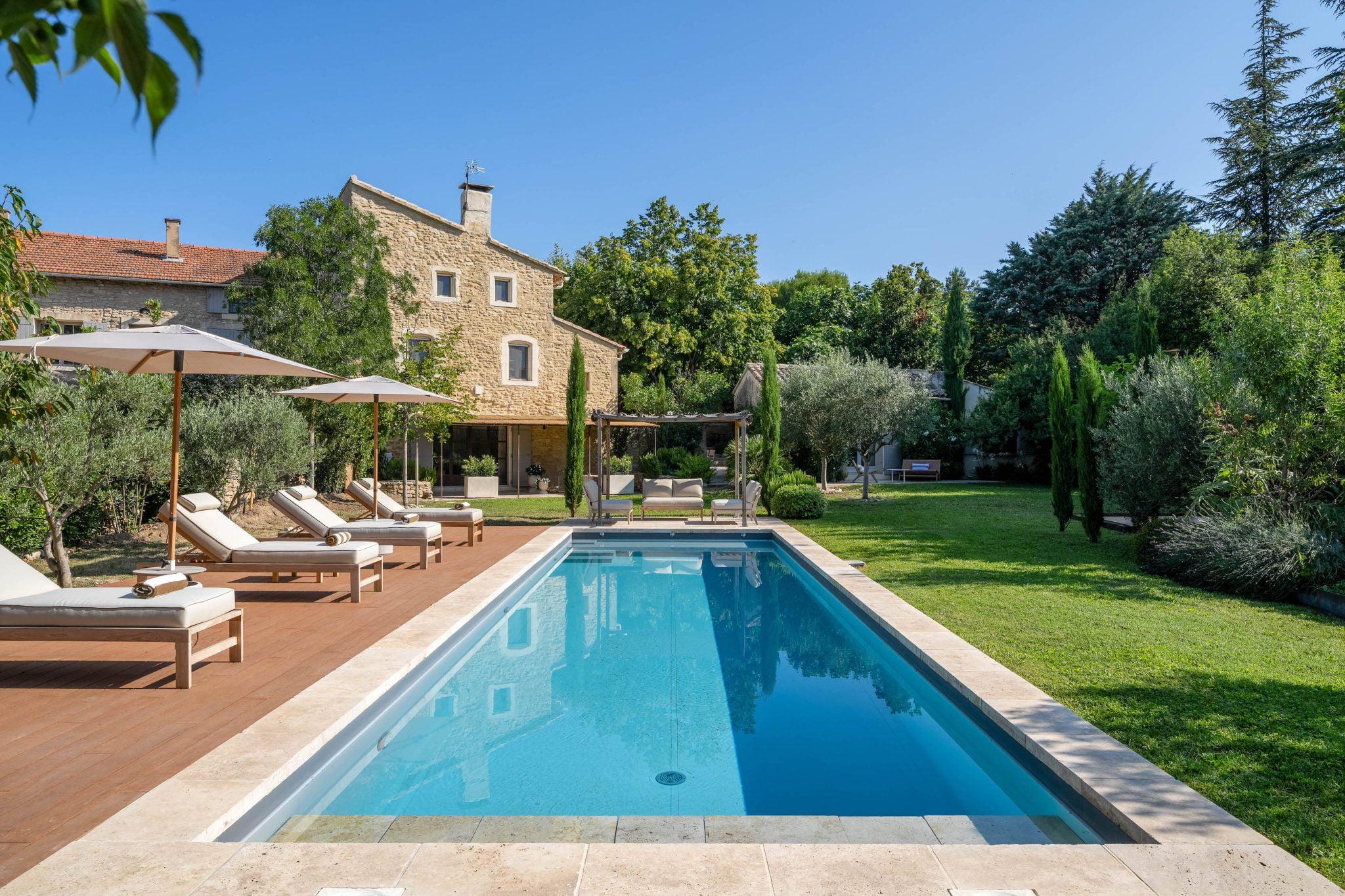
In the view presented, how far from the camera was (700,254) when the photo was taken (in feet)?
111

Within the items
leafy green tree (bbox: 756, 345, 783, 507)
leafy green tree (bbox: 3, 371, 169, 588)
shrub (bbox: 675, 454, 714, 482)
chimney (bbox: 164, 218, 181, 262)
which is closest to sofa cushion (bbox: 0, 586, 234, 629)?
leafy green tree (bbox: 3, 371, 169, 588)

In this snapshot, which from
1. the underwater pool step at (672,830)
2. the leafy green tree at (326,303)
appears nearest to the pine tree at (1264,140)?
the leafy green tree at (326,303)

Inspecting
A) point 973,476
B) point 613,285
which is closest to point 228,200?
point 613,285

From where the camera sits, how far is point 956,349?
111 feet

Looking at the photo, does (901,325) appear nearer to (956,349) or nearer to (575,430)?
(956,349)

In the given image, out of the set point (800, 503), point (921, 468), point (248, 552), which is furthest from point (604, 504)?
point (921, 468)

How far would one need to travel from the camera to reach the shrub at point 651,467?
28.2 metres

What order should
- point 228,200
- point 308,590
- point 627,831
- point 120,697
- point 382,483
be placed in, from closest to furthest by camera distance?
point 627,831, point 120,697, point 308,590, point 228,200, point 382,483

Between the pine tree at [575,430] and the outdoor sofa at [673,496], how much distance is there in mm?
1708

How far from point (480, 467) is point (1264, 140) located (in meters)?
29.8

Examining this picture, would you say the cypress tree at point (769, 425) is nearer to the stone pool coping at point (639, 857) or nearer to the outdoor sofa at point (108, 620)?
the outdoor sofa at point (108, 620)

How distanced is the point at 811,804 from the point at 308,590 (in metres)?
6.81

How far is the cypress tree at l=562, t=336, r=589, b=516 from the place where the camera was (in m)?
18.4

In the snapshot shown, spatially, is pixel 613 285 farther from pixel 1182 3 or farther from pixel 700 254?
pixel 1182 3
